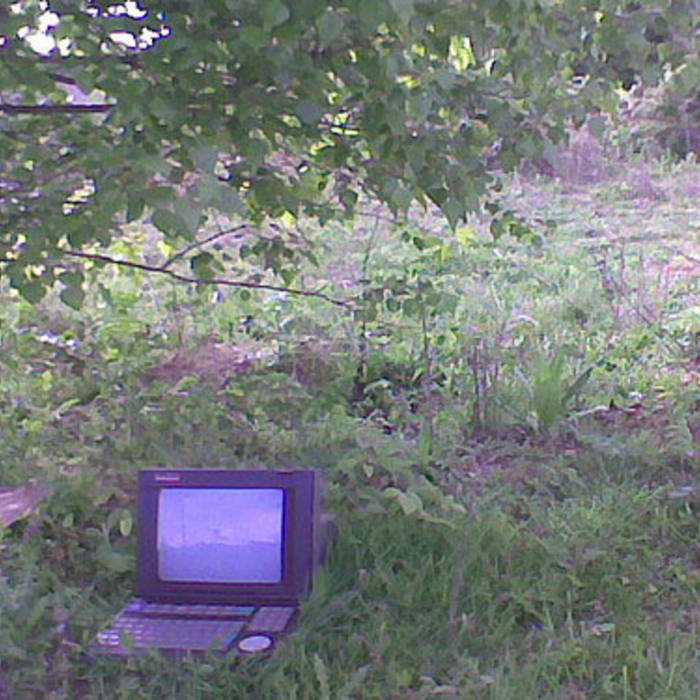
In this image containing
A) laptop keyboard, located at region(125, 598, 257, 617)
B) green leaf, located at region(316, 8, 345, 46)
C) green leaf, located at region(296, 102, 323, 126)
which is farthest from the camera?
laptop keyboard, located at region(125, 598, 257, 617)

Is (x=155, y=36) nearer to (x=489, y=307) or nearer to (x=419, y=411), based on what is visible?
(x=419, y=411)

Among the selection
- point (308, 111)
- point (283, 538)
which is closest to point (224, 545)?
point (283, 538)

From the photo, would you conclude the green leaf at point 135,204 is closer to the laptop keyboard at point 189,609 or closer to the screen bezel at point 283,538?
the screen bezel at point 283,538

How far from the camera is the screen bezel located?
3.23 meters

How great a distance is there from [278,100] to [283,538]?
1203 millimetres

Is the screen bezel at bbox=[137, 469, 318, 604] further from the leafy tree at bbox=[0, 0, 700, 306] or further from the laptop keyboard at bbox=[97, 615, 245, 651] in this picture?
the leafy tree at bbox=[0, 0, 700, 306]

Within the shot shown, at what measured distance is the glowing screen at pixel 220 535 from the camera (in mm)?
3254

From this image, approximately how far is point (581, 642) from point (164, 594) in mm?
1090

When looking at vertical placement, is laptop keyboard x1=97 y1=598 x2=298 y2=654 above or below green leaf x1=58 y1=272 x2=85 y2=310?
below

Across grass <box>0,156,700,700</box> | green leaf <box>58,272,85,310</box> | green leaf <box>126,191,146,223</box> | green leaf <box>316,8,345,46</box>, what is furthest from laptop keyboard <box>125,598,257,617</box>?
green leaf <box>316,8,345,46</box>

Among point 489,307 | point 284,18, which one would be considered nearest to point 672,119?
point 489,307

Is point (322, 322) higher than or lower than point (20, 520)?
higher

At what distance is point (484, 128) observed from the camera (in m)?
3.09

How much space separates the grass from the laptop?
4.7 inches
